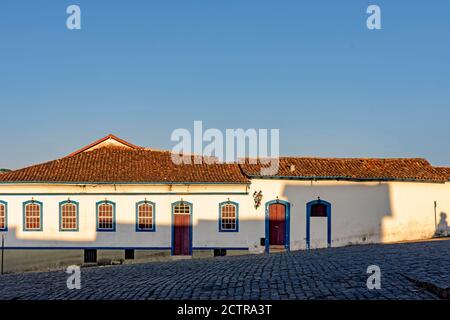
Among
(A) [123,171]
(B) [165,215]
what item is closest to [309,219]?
(B) [165,215]

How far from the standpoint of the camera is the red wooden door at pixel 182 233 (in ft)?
72.4

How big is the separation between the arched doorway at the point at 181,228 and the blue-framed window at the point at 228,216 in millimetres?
1404

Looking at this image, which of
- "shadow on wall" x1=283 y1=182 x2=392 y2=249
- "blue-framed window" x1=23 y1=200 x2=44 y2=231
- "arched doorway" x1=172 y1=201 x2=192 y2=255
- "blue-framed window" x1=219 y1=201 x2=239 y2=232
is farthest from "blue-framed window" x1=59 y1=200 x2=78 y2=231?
"shadow on wall" x1=283 y1=182 x2=392 y2=249

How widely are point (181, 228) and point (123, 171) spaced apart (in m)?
3.84

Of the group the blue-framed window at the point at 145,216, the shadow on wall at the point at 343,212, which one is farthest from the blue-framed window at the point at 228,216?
the blue-framed window at the point at 145,216

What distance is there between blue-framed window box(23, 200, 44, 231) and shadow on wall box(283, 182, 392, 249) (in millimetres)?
11094

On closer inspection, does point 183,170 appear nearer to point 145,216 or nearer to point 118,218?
point 145,216

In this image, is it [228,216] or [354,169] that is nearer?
[228,216]

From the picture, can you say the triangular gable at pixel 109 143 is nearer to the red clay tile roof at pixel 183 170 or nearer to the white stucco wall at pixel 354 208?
the red clay tile roof at pixel 183 170

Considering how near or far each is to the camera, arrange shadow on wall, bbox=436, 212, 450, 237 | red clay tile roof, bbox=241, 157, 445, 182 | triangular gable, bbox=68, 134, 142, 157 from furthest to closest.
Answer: triangular gable, bbox=68, 134, 142, 157
shadow on wall, bbox=436, 212, 450, 237
red clay tile roof, bbox=241, 157, 445, 182

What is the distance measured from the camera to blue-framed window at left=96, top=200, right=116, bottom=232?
2202 centimetres

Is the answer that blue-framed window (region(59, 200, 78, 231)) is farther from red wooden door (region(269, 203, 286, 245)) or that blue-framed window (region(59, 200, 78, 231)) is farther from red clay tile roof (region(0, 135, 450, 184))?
red wooden door (region(269, 203, 286, 245))

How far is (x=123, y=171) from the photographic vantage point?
74.9 feet
